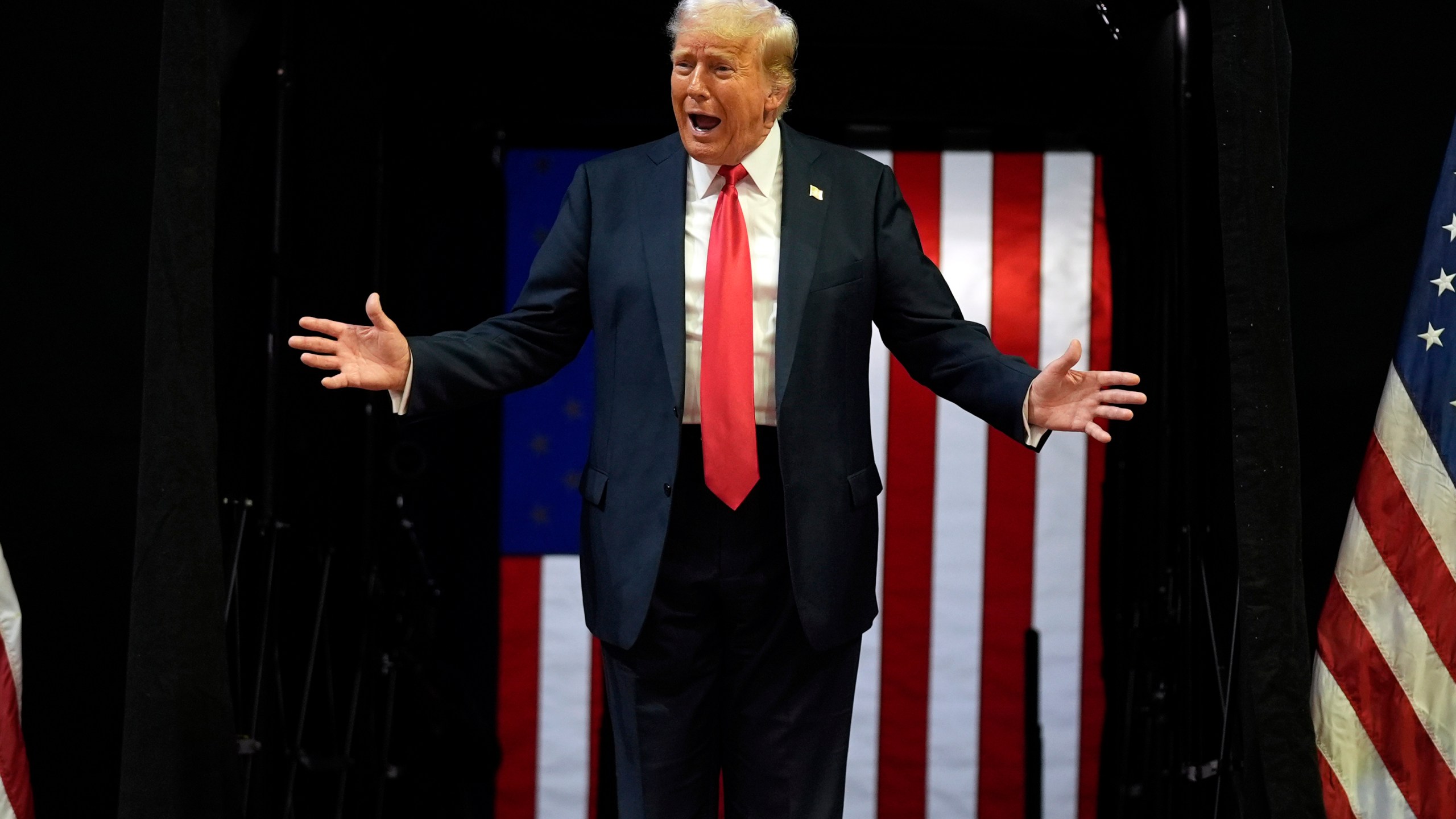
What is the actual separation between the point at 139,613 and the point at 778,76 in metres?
1.13

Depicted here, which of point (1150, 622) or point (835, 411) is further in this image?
point (1150, 622)

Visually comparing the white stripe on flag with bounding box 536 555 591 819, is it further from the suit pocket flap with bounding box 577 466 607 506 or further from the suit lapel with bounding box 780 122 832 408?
the suit lapel with bounding box 780 122 832 408

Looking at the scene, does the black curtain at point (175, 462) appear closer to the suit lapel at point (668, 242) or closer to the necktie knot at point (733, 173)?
the suit lapel at point (668, 242)

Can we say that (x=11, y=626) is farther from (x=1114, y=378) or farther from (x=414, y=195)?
(x=1114, y=378)

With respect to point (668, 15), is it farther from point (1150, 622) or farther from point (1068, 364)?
point (1150, 622)

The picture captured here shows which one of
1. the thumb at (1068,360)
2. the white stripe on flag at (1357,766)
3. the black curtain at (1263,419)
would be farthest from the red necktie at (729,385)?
the white stripe on flag at (1357,766)

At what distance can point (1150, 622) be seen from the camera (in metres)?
2.39

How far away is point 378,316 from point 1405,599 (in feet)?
5.68

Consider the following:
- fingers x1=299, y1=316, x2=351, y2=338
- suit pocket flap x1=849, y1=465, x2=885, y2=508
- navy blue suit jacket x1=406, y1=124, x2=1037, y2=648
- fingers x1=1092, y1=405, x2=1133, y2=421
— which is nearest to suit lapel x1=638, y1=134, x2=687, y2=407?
navy blue suit jacket x1=406, y1=124, x2=1037, y2=648

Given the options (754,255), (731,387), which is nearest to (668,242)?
(754,255)

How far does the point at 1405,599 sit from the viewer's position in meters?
2.27

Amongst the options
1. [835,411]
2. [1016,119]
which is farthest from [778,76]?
[1016,119]

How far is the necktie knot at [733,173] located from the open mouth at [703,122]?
2.8 inches

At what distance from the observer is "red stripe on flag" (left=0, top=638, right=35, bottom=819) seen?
7.34 ft
